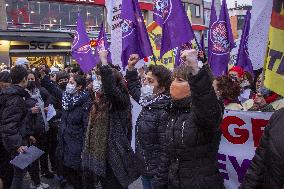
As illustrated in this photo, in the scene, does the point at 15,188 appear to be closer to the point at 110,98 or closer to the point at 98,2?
the point at 110,98

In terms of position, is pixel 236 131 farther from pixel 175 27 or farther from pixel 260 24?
pixel 175 27

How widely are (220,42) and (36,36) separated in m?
21.7

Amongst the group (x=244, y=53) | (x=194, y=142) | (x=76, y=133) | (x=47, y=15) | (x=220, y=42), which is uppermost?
(x=47, y=15)

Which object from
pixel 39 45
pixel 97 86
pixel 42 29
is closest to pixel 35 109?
pixel 97 86

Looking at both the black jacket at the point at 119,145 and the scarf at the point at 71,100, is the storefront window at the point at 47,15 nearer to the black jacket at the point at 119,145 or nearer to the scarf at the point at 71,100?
the scarf at the point at 71,100

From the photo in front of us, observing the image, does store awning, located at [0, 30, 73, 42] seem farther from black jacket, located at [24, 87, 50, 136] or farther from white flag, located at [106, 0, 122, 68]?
black jacket, located at [24, 87, 50, 136]

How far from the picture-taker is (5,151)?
5320mm

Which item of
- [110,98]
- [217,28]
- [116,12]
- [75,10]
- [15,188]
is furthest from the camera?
[75,10]

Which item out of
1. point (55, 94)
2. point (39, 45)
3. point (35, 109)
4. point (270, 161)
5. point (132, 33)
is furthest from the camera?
point (39, 45)

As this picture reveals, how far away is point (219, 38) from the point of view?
758 centimetres

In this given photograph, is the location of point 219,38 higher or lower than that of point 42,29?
lower

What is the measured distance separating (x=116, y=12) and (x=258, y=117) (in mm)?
3961

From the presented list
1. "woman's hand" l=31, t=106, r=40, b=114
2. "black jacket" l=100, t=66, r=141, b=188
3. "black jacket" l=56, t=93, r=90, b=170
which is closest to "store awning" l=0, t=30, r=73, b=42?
"woman's hand" l=31, t=106, r=40, b=114

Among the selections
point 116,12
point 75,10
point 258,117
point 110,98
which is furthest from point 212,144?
point 75,10
